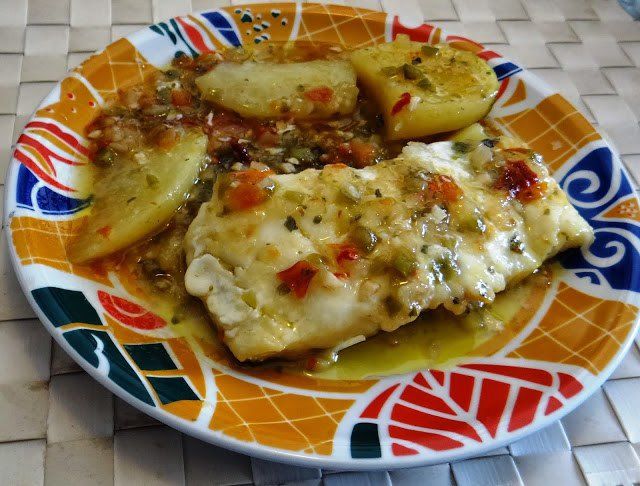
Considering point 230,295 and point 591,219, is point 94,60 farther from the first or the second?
point 591,219

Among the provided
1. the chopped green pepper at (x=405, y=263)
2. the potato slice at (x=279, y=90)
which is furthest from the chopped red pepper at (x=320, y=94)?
the chopped green pepper at (x=405, y=263)

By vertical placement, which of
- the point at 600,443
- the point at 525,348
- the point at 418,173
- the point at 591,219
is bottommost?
the point at 600,443

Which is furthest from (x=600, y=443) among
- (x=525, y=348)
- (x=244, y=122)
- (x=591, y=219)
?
(x=244, y=122)

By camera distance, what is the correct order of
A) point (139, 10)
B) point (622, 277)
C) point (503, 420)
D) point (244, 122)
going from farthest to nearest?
point (139, 10) < point (244, 122) < point (622, 277) < point (503, 420)

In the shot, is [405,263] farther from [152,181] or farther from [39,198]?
[39,198]

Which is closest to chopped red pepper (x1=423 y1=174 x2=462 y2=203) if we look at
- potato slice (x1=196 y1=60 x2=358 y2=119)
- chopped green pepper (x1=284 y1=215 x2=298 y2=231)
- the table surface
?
chopped green pepper (x1=284 y1=215 x2=298 y2=231)

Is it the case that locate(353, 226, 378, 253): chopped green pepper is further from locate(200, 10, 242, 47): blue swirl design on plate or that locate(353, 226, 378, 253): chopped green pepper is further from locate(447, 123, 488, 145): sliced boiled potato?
locate(200, 10, 242, 47): blue swirl design on plate
